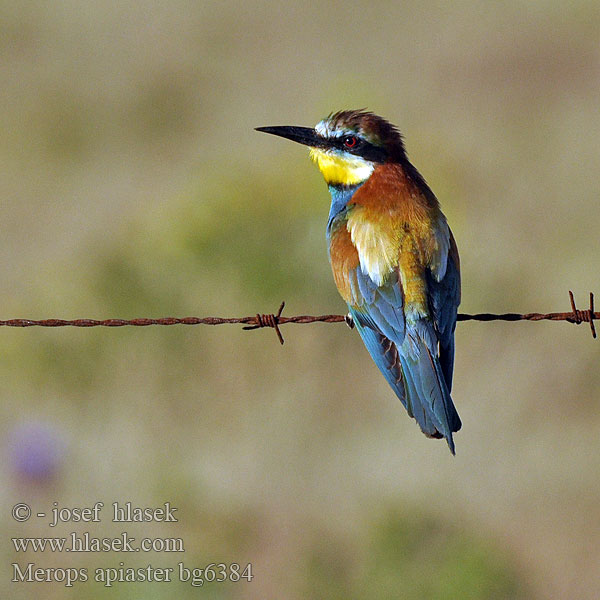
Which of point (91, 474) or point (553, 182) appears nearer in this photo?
point (91, 474)

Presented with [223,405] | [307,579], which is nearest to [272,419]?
[223,405]

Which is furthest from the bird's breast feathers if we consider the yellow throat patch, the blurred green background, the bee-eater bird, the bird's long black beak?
the blurred green background

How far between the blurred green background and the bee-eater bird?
0.92 metres

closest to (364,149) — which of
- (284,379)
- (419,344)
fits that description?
(419,344)

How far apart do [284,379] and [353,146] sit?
4.45 feet

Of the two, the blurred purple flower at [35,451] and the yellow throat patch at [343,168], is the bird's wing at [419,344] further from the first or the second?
the blurred purple flower at [35,451]

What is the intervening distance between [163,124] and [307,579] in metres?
4.13

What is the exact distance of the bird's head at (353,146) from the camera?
3938 millimetres

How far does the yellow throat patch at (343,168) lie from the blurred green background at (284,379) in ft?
3.45

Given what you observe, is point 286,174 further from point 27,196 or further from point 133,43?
point 133,43

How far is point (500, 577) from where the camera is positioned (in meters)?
4.07

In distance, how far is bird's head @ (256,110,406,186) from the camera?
3938 millimetres

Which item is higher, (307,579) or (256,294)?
(256,294)

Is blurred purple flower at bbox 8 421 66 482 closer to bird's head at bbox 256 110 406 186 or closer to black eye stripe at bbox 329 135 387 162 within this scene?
bird's head at bbox 256 110 406 186
